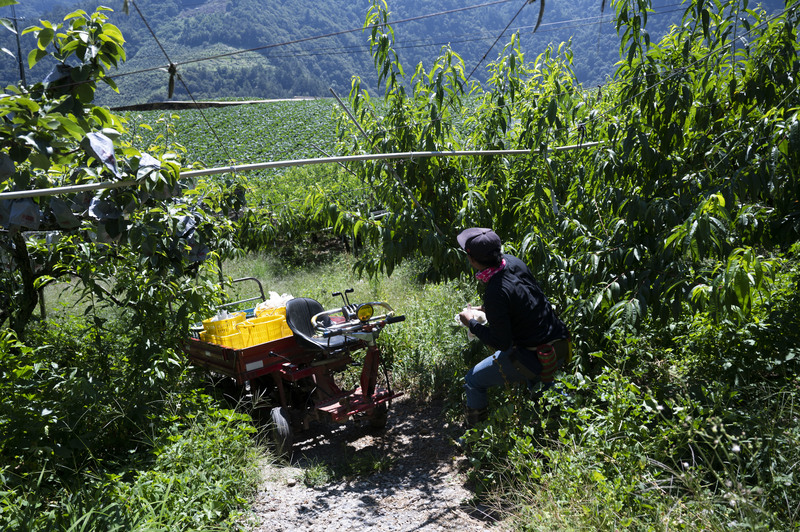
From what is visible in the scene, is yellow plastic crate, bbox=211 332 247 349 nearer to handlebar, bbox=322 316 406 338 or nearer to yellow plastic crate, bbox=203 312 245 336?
yellow plastic crate, bbox=203 312 245 336

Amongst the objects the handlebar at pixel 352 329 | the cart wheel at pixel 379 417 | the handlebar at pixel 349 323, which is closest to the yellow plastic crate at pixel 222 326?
the handlebar at pixel 349 323

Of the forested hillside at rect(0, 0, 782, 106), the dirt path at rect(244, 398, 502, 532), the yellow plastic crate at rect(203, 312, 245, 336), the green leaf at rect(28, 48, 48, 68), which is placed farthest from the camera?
the forested hillside at rect(0, 0, 782, 106)

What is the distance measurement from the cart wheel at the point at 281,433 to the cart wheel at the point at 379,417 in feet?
2.50

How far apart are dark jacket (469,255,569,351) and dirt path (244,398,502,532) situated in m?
1.10

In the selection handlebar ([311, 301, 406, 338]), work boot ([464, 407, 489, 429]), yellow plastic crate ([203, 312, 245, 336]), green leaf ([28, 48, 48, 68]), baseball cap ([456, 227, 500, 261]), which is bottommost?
work boot ([464, 407, 489, 429])

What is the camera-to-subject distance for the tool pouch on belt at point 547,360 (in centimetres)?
384

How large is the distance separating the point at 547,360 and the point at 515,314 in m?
0.39

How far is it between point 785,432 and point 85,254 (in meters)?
5.00

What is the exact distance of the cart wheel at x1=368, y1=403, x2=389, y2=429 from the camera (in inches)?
203

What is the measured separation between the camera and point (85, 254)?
184 inches

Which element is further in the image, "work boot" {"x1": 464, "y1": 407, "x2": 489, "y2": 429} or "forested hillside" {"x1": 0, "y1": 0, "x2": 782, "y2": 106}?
"forested hillside" {"x1": 0, "y1": 0, "x2": 782, "y2": 106}

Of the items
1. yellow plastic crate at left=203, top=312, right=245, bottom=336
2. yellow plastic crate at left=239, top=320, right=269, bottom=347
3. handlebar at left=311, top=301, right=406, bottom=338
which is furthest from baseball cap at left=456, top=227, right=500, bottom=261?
yellow plastic crate at left=203, top=312, right=245, bottom=336

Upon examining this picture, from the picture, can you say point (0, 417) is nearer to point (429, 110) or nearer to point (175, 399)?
point (175, 399)

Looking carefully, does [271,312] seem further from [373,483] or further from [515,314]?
[515,314]
